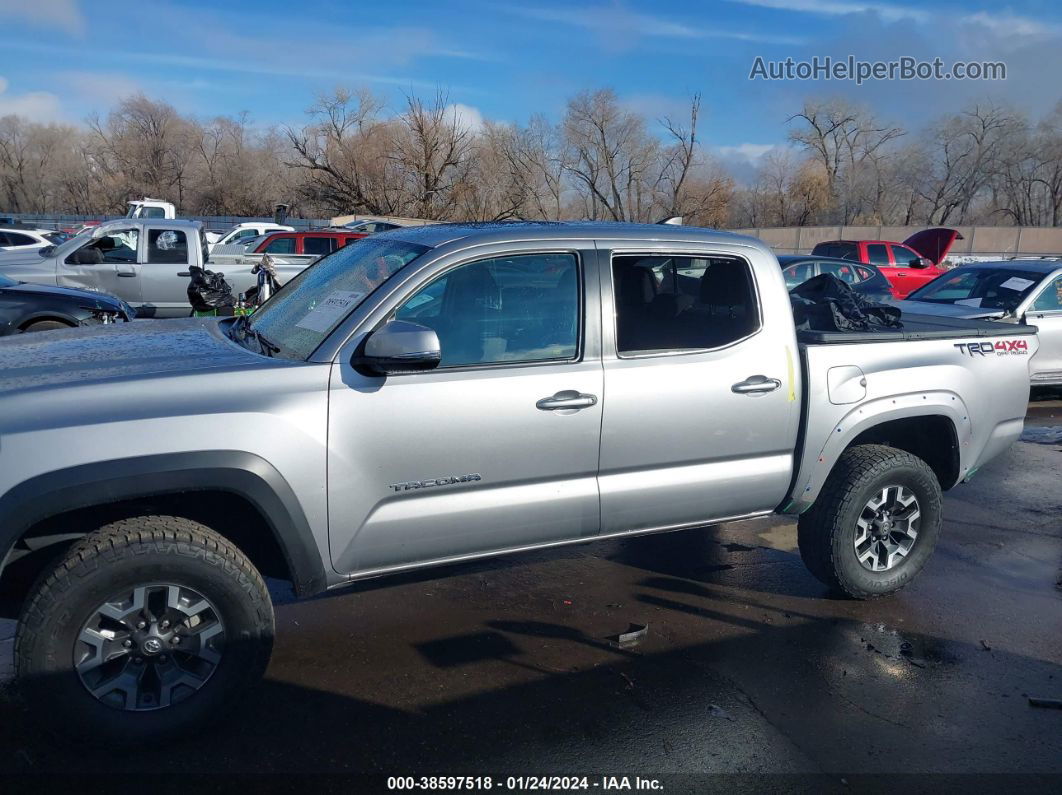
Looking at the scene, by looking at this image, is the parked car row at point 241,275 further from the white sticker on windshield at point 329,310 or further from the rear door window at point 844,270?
the white sticker on windshield at point 329,310

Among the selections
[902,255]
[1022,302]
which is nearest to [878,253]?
[902,255]

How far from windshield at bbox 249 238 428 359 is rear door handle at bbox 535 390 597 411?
85 cm

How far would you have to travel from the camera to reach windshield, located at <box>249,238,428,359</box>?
368 cm

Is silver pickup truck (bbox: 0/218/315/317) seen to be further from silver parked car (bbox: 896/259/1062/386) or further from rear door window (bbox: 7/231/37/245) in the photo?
silver parked car (bbox: 896/259/1062/386)

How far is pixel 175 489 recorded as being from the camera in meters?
3.08

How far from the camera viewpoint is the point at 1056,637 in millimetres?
4453

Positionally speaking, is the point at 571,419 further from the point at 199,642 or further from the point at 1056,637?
the point at 1056,637

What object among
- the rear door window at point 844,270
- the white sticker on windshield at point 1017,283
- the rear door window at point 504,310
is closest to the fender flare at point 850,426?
the rear door window at point 504,310

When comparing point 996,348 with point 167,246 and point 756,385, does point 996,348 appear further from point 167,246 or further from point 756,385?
point 167,246

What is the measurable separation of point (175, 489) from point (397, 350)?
93 cm

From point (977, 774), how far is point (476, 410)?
237cm

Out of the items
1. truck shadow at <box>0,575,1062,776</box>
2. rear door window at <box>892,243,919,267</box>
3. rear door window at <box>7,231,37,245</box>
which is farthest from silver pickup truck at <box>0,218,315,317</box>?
rear door window at <box>892,243,919,267</box>

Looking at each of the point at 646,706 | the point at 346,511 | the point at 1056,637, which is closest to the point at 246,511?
the point at 346,511

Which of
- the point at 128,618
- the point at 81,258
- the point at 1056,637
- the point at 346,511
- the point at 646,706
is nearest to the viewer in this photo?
the point at 128,618
